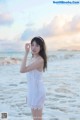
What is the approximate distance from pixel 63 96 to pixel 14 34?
1007 millimetres

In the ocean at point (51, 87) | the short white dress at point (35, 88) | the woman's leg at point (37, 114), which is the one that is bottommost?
the ocean at point (51, 87)

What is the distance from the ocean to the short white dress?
914 millimetres

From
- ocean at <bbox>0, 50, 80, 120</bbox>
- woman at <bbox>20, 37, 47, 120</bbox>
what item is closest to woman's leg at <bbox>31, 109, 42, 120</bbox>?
woman at <bbox>20, 37, 47, 120</bbox>

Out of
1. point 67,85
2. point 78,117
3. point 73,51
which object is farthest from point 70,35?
point 78,117

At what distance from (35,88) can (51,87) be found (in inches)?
87.5

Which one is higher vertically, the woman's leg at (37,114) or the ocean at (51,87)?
the woman's leg at (37,114)

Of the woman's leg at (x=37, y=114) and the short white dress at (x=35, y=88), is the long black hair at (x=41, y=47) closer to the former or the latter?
the short white dress at (x=35, y=88)

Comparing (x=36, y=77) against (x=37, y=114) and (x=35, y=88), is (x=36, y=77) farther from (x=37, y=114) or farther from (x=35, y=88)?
(x=37, y=114)

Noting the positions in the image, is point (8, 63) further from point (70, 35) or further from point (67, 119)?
point (67, 119)

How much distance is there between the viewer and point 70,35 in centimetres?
452

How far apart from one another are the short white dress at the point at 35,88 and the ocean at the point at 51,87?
91 centimetres

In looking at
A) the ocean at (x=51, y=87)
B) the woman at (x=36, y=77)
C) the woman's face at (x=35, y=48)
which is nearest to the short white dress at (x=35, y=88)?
the woman at (x=36, y=77)

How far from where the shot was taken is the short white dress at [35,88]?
2201 mm

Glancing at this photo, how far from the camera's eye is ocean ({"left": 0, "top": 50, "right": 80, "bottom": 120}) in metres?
3.43
